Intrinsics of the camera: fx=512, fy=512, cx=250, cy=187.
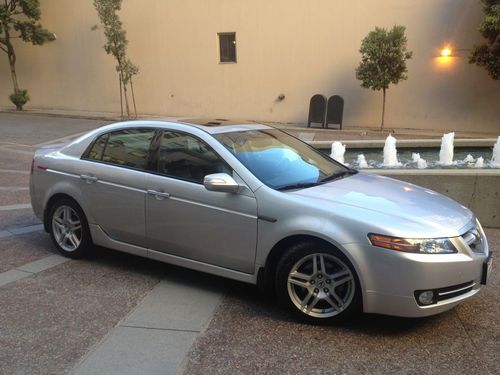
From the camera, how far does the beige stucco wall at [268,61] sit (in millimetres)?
18391

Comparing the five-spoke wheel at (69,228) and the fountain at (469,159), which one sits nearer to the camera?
the five-spoke wheel at (69,228)

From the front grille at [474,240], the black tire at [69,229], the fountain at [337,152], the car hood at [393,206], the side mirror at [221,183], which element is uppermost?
the side mirror at [221,183]

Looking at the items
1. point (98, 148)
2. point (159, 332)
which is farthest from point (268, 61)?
point (159, 332)

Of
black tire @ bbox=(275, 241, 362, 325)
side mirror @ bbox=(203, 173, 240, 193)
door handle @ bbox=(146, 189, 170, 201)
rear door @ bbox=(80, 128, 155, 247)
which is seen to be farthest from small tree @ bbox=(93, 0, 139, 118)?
black tire @ bbox=(275, 241, 362, 325)

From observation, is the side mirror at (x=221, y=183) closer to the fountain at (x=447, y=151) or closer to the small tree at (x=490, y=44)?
the fountain at (x=447, y=151)

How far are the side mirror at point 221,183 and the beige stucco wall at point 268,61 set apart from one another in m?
16.4

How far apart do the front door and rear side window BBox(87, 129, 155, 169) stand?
199 millimetres

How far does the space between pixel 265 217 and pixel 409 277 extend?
1.12 m

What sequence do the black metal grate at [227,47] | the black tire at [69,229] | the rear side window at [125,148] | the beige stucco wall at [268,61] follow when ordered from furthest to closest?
the black metal grate at [227,47], the beige stucco wall at [268,61], the black tire at [69,229], the rear side window at [125,148]

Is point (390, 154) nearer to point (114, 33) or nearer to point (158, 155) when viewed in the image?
point (158, 155)

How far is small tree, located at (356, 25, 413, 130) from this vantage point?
17.1m

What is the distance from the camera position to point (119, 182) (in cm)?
475

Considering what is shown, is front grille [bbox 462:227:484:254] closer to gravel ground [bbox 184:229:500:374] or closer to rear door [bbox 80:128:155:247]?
gravel ground [bbox 184:229:500:374]

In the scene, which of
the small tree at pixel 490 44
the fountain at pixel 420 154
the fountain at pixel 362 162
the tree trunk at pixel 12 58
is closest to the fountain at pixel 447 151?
the fountain at pixel 420 154
